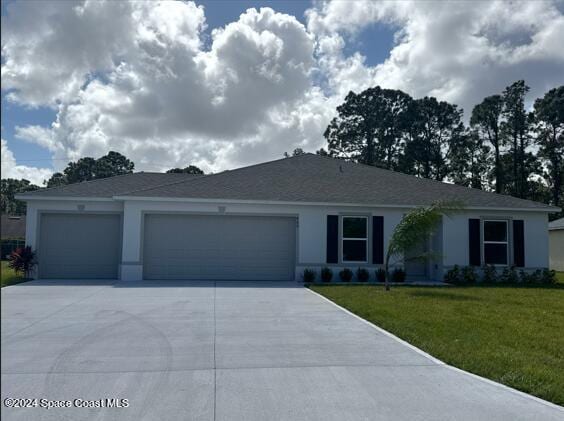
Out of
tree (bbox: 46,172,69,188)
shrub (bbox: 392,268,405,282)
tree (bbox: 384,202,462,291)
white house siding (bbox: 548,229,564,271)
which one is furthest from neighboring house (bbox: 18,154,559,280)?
tree (bbox: 46,172,69,188)

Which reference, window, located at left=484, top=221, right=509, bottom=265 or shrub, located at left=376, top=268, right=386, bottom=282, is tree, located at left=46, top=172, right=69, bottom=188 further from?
window, located at left=484, top=221, right=509, bottom=265

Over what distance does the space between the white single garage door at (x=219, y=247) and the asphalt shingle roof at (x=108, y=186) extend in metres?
2.39

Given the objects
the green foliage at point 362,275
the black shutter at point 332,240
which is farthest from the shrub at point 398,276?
the black shutter at point 332,240

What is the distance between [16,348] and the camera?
21.8 ft

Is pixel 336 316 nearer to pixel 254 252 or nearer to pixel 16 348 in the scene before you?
pixel 16 348

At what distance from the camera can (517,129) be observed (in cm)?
3797

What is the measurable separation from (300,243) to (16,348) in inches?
440

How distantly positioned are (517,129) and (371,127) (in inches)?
477

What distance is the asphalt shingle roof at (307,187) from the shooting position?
16.9m

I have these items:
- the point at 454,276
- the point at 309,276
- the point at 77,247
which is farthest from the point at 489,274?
Answer: the point at 77,247

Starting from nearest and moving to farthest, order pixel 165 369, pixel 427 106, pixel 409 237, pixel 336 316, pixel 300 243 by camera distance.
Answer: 1. pixel 165 369
2. pixel 336 316
3. pixel 409 237
4. pixel 300 243
5. pixel 427 106

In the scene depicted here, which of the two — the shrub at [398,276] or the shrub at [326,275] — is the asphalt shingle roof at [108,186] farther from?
the shrub at [398,276]

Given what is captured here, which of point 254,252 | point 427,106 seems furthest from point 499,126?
point 254,252

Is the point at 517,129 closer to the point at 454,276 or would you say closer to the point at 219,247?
the point at 454,276
